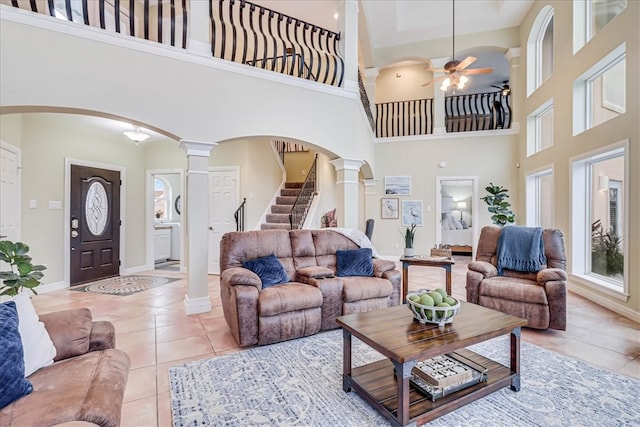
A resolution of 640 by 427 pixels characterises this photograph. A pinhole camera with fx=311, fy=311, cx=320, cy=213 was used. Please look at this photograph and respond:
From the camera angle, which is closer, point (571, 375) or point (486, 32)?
point (571, 375)

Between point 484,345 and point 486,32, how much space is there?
749cm

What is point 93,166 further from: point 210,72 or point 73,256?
point 210,72

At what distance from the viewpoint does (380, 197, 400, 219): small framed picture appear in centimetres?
794

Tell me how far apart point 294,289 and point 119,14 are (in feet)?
12.1

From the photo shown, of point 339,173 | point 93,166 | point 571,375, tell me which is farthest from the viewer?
point 93,166

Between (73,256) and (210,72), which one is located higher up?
(210,72)

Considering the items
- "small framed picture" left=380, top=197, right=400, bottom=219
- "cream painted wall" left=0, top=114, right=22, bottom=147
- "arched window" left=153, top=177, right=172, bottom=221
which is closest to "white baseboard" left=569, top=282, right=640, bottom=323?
"small framed picture" left=380, top=197, right=400, bottom=219

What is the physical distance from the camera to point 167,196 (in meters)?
9.13

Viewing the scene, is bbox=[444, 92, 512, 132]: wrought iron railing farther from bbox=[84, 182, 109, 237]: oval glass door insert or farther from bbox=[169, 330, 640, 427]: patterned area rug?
bbox=[84, 182, 109, 237]: oval glass door insert

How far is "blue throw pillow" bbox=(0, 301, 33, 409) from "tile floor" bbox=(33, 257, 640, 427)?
2.47 ft

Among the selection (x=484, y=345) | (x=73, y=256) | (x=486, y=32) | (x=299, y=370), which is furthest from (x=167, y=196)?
(x=486, y=32)

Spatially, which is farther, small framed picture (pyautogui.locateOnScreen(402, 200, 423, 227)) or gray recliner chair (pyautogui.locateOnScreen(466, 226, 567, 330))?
small framed picture (pyautogui.locateOnScreen(402, 200, 423, 227))

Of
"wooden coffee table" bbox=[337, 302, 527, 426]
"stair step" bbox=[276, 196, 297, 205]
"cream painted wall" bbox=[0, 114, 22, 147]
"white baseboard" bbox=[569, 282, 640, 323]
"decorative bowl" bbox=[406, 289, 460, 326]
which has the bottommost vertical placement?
"white baseboard" bbox=[569, 282, 640, 323]

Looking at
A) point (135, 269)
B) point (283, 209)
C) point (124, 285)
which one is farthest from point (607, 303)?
point (135, 269)
